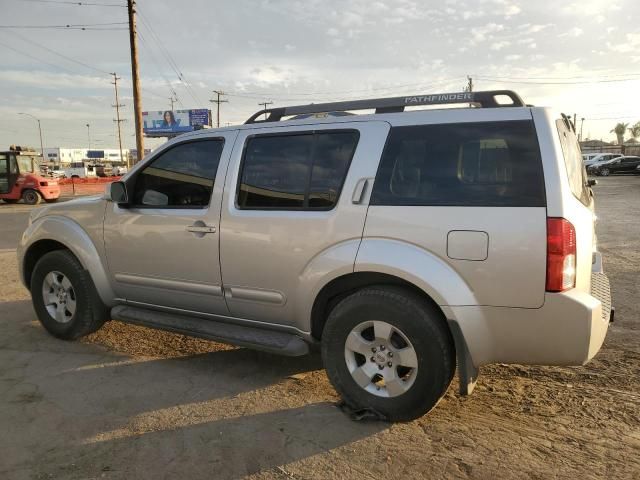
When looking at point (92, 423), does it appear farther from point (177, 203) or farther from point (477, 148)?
point (477, 148)

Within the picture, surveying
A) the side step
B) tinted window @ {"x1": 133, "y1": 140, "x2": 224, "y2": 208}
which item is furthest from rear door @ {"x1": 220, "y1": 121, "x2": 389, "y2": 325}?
tinted window @ {"x1": 133, "y1": 140, "x2": 224, "y2": 208}

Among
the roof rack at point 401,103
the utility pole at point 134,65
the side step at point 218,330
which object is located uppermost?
the utility pole at point 134,65

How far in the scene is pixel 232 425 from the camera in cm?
320

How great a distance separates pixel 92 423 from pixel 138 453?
0.54 metres

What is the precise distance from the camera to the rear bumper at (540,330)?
8.91ft

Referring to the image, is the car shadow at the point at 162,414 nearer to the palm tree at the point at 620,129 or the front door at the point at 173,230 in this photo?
the front door at the point at 173,230

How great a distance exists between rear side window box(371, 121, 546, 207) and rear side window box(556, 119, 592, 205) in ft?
0.82

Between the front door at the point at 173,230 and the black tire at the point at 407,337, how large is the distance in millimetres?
1034

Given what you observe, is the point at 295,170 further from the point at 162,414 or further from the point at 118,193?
→ the point at 162,414

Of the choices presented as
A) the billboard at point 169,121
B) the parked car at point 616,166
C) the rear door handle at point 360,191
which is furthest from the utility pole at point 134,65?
the billboard at point 169,121

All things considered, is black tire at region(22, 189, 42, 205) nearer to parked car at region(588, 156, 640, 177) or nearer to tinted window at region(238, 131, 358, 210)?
tinted window at region(238, 131, 358, 210)

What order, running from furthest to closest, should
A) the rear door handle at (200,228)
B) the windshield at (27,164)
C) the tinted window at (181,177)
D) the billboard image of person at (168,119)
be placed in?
the billboard image of person at (168,119) → the windshield at (27,164) → the tinted window at (181,177) → the rear door handle at (200,228)

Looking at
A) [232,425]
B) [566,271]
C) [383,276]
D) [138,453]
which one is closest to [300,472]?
[232,425]

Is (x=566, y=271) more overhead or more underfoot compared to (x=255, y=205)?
more underfoot
